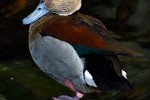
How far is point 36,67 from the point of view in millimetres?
4965

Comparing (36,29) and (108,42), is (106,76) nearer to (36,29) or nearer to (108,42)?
(108,42)

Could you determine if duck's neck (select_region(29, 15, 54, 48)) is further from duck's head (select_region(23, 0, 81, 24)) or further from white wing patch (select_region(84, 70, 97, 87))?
white wing patch (select_region(84, 70, 97, 87))

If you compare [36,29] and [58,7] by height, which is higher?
[58,7]

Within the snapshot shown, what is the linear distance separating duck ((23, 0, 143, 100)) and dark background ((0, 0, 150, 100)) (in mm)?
379

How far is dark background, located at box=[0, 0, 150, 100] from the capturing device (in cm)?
450

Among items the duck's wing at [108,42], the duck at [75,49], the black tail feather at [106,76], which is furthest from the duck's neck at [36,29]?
the black tail feather at [106,76]

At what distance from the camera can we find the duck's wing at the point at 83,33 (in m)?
3.46

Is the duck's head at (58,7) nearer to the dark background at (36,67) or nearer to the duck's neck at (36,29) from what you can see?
the duck's neck at (36,29)

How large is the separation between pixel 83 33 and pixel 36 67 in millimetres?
1472

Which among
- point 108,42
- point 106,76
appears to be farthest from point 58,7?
point 106,76

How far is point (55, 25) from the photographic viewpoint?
3.82 meters

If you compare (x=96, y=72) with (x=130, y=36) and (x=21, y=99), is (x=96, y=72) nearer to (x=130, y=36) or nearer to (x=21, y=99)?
(x=21, y=99)

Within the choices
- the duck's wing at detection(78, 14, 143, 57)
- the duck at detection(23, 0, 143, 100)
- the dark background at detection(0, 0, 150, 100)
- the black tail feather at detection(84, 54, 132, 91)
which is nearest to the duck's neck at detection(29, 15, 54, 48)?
the duck at detection(23, 0, 143, 100)

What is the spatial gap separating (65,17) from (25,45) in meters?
1.64
